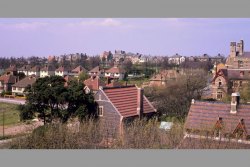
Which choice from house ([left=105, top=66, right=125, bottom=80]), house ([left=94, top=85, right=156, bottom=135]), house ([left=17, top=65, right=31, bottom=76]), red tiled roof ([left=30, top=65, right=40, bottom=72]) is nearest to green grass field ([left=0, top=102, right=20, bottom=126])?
house ([left=94, top=85, right=156, bottom=135])

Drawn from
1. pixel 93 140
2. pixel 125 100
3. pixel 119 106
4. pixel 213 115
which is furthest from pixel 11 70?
pixel 93 140

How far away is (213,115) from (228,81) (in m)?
5.00

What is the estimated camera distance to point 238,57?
12.0 m

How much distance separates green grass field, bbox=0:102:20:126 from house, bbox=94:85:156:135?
265cm

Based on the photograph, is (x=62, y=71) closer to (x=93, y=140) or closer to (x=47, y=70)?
(x=47, y=70)

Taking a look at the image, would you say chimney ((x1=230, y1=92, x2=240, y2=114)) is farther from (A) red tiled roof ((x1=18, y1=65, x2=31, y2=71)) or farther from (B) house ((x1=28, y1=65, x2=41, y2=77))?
(A) red tiled roof ((x1=18, y1=65, x2=31, y2=71))

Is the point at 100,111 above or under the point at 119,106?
under

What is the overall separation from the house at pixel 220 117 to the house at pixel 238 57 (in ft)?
16.0

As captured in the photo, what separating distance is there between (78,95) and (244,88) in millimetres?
5209

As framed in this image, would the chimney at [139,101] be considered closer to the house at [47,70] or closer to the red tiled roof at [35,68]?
the house at [47,70]

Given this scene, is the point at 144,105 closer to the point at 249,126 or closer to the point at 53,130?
the point at 249,126

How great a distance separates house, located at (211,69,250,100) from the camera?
1139 cm

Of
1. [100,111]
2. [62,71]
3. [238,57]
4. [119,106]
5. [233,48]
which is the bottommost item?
[100,111]

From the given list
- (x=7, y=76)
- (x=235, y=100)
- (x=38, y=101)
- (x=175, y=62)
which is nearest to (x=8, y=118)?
(x=38, y=101)
